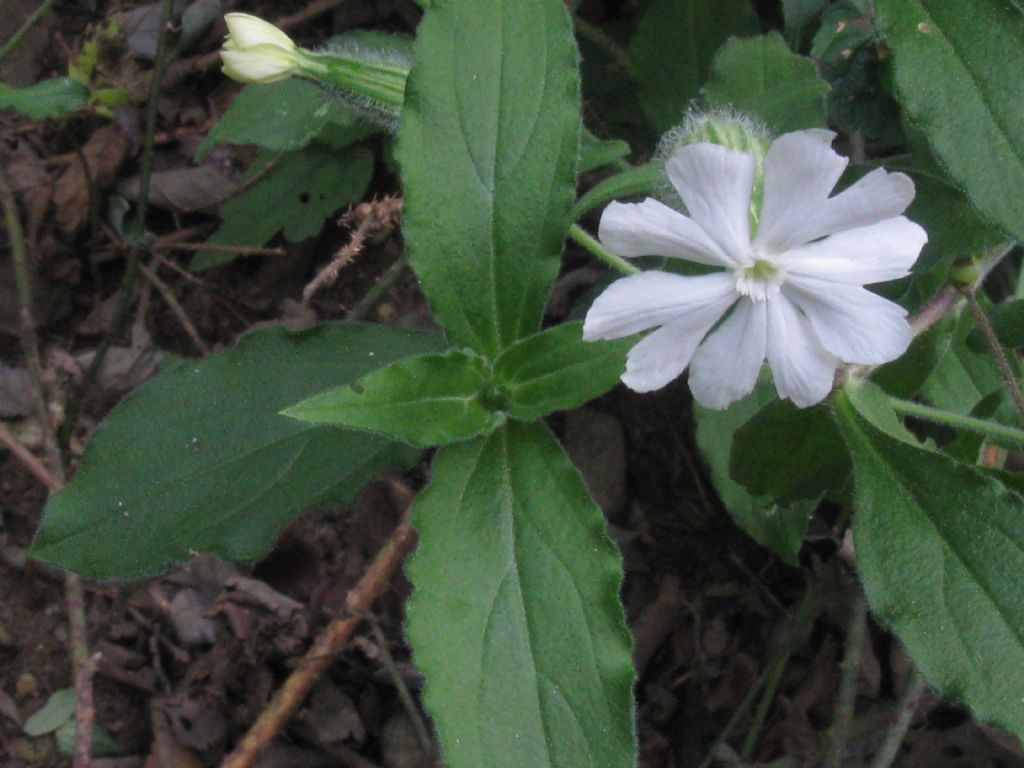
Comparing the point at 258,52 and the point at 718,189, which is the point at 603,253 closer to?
the point at 718,189

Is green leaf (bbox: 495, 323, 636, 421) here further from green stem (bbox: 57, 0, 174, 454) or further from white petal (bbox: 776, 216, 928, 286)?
green stem (bbox: 57, 0, 174, 454)

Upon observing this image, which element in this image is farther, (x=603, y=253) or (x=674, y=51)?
(x=674, y=51)

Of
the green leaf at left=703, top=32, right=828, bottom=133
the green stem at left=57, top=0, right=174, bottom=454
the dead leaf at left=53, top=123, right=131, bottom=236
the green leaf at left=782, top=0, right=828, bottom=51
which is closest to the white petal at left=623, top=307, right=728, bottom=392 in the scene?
the green leaf at left=703, top=32, right=828, bottom=133

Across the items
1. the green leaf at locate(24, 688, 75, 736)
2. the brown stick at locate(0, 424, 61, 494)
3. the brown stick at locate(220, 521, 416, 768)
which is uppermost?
the brown stick at locate(0, 424, 61, 494)

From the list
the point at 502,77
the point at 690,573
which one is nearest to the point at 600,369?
the point at 502,77

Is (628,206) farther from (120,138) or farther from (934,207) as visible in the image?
(120,138)

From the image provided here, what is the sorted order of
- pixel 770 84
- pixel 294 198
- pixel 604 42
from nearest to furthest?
pixel 770 84 → pixel 604 42 → pixel 294 198

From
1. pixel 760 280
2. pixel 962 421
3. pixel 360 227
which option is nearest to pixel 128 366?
pixel 360 227

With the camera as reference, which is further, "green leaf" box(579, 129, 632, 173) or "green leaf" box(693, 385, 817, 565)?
"green leaf" box(693, 385, 817, 565)
